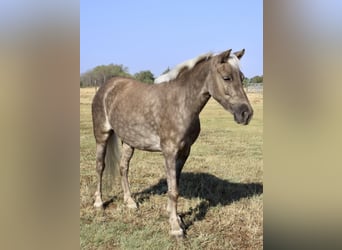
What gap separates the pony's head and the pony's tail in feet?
5.68

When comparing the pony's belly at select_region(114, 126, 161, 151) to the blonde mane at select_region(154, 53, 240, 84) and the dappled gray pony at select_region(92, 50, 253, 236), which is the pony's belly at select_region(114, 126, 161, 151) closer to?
the dappled gray pony at select_region(92, 50, 253, 236)

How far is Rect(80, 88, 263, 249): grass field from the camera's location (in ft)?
9.11

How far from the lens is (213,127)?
699 centimetres

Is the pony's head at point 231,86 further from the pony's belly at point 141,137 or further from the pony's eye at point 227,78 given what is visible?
the pony's belly at point 141,137

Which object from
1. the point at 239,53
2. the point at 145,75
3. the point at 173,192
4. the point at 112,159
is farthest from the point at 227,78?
the point at 145,75

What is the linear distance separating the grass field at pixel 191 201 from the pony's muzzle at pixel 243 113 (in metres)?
0.07

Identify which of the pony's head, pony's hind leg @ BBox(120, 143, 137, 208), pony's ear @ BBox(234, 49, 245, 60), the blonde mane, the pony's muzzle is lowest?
pony's hind leg @ BBox(120, 143, 137, 208)

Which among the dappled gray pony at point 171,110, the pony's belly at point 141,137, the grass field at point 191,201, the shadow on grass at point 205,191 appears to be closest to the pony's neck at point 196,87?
the dappled gray pony at point 171,110

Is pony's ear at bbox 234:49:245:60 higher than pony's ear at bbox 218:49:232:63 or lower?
higher

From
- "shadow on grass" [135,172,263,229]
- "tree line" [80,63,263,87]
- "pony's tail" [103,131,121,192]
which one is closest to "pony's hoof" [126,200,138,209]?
"shadow on grass" [135,172,263,229]

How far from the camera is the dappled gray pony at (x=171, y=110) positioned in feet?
8.10
